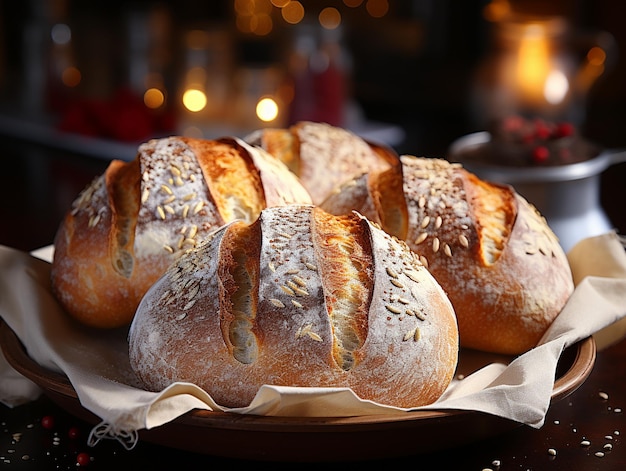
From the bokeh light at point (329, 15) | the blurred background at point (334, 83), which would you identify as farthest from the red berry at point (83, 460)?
the bokeh light at point (329, 15)

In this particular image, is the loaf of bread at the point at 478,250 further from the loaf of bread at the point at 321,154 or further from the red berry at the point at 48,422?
the red berry at the point at 48,422

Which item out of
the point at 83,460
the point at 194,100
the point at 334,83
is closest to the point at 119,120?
the point at 194,100

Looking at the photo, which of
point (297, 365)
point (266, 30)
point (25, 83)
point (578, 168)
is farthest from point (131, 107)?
point (266, 30)

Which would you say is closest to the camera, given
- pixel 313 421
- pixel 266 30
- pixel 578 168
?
pixel 313 421

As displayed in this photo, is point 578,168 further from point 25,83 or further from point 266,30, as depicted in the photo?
point 266,30

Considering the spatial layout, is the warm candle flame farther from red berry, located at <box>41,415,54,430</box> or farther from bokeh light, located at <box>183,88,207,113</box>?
red berry, located at <box>41,415,54,430</box>

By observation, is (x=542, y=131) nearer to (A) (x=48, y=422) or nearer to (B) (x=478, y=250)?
(B) (x=478, y=250)
